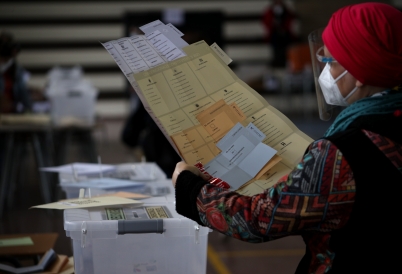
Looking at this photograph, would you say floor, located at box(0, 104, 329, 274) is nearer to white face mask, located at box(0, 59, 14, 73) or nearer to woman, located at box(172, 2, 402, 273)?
white face mask, located at box(0, 59, 14, 73)

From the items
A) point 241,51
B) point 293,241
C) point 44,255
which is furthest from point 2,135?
point 241,51

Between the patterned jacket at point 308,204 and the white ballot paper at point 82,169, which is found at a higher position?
the patterned jacket at point 308,204

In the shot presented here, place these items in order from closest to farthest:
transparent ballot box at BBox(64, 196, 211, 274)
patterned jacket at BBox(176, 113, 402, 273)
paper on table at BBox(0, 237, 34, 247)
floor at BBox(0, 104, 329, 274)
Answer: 1. patterned jacket at BBox(176, 113, 402, 273)
2. transparent ballot box at BBox(64, 196, 211, 274)
3. paper on table at BBox(0, 237, 34, 247)
4. floor at BBox(0, 104, 329, 274)

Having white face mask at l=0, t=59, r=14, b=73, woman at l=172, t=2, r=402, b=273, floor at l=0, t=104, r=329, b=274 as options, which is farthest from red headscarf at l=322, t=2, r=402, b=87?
white face mask at l=0, t=59, r=14, b=73

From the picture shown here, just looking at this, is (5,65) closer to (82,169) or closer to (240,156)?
(82,169)

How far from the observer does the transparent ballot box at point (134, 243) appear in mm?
1473

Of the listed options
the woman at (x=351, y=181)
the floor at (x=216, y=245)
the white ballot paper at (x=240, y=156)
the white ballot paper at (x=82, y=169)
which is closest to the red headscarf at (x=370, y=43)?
the woman at (x=351, y=181)

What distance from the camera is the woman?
1.08 m

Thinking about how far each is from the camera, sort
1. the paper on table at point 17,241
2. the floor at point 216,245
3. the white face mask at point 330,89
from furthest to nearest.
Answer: the floor at point 216,245, the paper on table at point 17,241, the white face mask at point 330,89

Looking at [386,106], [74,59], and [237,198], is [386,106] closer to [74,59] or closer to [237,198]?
[237,198]

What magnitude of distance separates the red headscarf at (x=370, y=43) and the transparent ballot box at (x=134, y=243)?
1.99 ft

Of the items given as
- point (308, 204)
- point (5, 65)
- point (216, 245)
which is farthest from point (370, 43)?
point (5, 65)

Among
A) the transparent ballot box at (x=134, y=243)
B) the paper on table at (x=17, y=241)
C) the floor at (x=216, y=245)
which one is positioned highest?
the transparent ballot box at (x=134, y=243)

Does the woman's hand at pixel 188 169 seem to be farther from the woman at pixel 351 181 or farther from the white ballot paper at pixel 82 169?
the white ballot paper at pixel 82 169
